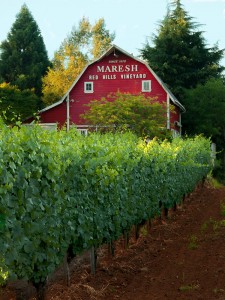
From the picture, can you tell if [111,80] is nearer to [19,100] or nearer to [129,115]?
[129,115]

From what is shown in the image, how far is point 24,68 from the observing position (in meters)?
63.9

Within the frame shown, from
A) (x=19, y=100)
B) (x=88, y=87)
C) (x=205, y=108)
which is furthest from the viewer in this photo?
(x=19, y=100)

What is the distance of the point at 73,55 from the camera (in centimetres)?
6397

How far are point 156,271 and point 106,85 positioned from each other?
33.5 m

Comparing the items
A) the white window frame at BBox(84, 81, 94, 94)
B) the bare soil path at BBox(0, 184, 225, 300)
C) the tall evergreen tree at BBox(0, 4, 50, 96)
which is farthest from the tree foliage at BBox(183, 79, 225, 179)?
the bare soil path at BBox(0, 184, 225, 300)

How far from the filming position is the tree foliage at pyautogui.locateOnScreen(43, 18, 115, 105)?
193 ft

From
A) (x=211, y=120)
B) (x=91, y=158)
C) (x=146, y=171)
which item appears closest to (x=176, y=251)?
(x=146, y=171)

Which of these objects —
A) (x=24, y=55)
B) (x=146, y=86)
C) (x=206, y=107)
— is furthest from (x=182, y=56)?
(x=24, y=55)

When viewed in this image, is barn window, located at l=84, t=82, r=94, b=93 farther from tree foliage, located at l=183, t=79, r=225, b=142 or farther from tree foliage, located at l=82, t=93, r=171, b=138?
tree foliage, located at l=183, t=79, r=225, b=142

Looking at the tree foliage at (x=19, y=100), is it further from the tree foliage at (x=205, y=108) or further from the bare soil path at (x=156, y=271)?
the bare soil path at (x=156, y=271)

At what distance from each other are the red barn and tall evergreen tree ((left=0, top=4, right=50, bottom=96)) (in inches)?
676

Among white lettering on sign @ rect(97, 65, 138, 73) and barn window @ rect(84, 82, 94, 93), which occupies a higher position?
white lettering on sign @ rect(97, 65, 138, 73)

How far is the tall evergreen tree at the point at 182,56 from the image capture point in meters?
54.8

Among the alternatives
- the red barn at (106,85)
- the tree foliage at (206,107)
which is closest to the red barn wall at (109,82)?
the red barn at (106,85)
